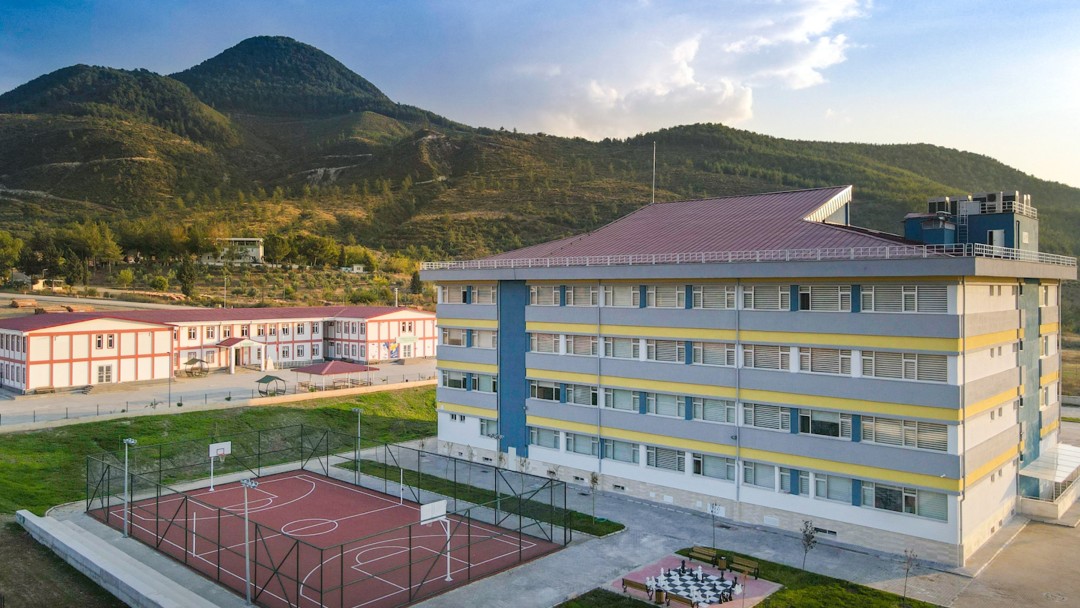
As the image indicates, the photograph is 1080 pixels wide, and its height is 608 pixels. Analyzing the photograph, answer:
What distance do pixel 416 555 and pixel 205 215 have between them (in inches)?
5405

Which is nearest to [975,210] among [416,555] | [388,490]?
[416,555]

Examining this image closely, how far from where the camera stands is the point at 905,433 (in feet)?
92.0

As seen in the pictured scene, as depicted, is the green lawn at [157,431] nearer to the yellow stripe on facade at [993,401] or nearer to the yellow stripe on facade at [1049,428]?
the yellow stripe on facade at [993,401]

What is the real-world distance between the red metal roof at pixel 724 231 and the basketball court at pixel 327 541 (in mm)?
15636

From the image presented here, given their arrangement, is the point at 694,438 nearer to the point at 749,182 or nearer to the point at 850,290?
the point at 850,290

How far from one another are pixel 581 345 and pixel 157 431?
2736cm

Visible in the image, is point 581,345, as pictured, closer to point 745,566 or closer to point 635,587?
point 745,566

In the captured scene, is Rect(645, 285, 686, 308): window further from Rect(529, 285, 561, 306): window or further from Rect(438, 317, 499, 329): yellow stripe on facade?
Rect(438, 317, 499, 329): yellow stripe on facade

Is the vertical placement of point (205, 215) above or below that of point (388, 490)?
above

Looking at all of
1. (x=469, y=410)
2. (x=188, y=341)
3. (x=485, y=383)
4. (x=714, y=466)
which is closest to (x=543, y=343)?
(x=485, y=383)

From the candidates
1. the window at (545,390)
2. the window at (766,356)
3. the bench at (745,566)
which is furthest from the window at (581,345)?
the bench at (745,566)

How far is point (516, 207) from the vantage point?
150 metres

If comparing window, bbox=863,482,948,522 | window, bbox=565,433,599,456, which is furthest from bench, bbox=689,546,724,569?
window, bbox=565,433,599,456

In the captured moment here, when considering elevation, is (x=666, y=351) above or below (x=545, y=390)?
above
